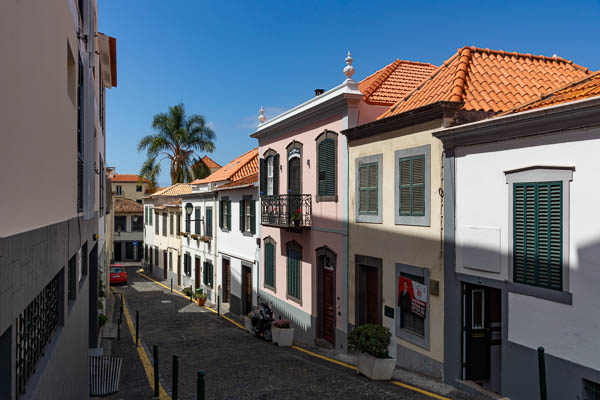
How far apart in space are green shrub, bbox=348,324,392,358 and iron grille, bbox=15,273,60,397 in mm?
7576

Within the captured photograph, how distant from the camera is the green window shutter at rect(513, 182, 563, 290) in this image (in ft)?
28.5

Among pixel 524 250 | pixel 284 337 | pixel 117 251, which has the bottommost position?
pixel 117 251

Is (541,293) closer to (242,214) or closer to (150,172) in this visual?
(242,214)

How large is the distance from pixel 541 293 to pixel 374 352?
4.18 metres

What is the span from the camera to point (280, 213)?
728 inches

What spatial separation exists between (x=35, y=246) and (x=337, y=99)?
12.5 m

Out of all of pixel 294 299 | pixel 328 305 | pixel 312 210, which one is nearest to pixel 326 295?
pixel 328 305

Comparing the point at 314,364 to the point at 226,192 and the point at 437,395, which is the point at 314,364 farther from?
the point at 226,192

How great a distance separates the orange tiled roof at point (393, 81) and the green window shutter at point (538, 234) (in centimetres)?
741

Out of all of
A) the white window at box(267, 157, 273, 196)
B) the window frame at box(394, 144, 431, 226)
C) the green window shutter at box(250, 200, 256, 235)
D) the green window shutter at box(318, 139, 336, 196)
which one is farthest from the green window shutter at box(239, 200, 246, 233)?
the window frame at box(394, 144, 431, 226)

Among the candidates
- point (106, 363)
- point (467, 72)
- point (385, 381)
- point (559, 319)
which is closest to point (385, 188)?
point (467, 72)

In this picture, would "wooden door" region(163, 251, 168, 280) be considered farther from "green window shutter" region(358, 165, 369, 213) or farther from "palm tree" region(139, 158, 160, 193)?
"green window shutter" region(358, 165, 369, 213)

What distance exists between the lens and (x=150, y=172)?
45.0 m

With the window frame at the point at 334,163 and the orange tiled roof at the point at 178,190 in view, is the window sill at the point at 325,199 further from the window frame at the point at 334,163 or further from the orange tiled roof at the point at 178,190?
the orange tiled roof at the point at 178,190
